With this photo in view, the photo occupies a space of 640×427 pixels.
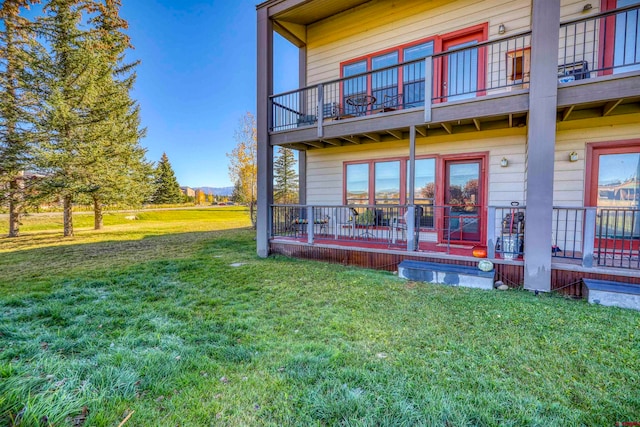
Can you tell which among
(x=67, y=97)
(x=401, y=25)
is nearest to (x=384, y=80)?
(x=401, y=25)

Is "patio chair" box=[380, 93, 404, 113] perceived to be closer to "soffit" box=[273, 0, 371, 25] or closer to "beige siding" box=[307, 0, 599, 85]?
"beige siding" box=[307, 0, 599, 85]

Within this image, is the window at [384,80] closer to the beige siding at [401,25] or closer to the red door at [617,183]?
the beige siding at [401,25]

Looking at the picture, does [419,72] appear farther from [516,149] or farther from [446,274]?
[446,274]

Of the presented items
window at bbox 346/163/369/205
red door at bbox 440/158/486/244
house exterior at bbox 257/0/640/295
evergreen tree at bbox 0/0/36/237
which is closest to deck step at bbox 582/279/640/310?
house exterior at bbox 257/0/640/295

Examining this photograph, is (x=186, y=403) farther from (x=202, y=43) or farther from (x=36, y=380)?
(x=202, y=43)

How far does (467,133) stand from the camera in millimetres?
6473

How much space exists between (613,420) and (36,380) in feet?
12.9

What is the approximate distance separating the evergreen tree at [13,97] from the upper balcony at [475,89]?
38.7 feet

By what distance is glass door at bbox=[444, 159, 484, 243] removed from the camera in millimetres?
6539

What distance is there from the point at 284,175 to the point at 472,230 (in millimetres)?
16661

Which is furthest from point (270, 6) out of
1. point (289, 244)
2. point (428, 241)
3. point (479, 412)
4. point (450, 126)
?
point (479, 412)

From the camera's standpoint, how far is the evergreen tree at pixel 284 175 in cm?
2102

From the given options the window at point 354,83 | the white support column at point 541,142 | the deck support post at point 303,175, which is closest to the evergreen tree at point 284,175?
the deck support post at point 303,175

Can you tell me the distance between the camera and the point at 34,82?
11508 mm
